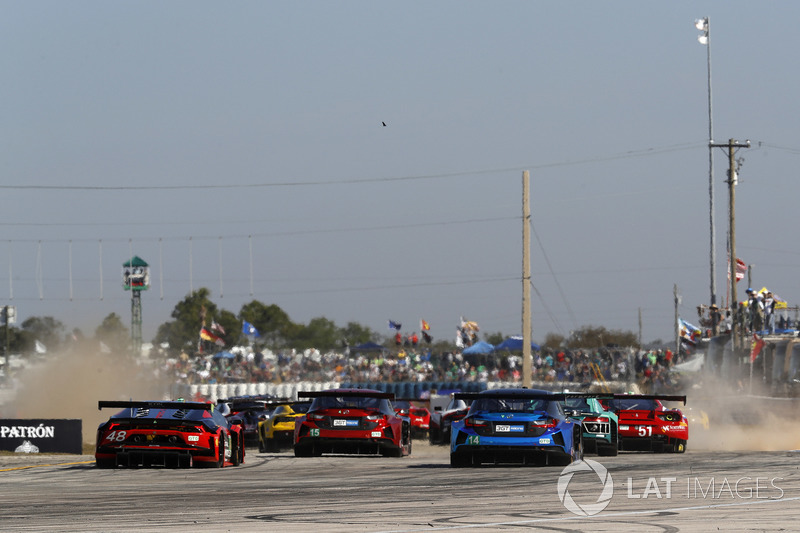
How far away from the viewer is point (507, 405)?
60.3ft

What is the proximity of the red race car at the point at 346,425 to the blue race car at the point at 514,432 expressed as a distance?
10.6 ft

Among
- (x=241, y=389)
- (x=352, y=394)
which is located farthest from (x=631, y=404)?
(x=241, y=389)

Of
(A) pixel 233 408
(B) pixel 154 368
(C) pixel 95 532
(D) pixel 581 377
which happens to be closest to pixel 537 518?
(C) pixel 95 532

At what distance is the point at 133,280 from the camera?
9062 centimetres

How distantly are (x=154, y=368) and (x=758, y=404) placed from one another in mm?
39990

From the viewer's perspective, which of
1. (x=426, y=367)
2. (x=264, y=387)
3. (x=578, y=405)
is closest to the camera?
(x=578, y=405)

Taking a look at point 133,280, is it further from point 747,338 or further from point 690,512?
point 690,512

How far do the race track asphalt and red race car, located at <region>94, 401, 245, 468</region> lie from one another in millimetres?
286

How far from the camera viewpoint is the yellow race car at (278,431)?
2659 cm

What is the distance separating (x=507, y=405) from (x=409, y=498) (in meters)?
6.16

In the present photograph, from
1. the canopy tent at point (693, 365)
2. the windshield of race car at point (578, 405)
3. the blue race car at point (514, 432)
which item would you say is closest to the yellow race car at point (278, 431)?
the windshield of race car at point (578, 405)

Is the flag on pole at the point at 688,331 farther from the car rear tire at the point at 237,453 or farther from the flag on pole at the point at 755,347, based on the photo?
the car rear tire at the point at 237,453

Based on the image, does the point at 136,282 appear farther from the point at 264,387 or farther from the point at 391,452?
the point at 391,452

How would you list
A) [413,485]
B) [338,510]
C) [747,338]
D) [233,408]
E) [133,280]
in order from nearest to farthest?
[338,510]
[413,485]
[233,408]
[747,338]
[133,280]
